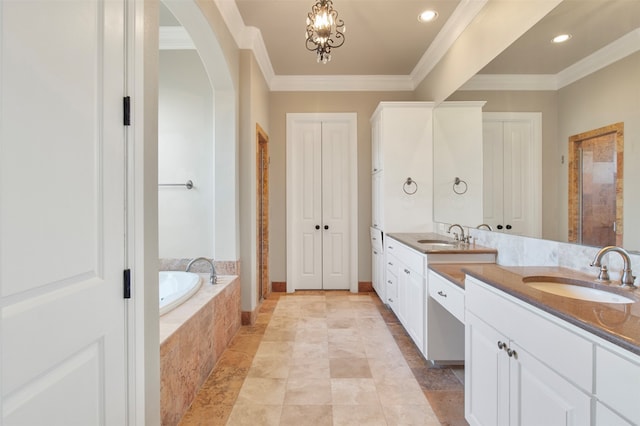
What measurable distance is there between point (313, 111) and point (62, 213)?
3.66 metres

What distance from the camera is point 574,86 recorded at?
158 cm

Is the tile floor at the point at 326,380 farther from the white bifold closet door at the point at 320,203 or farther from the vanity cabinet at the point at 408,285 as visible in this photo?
the white bifold closet door at the point at 320,203

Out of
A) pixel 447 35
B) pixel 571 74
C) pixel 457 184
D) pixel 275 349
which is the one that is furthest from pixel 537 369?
pixel 447 35

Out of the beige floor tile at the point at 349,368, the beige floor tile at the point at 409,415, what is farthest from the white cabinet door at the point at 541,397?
the beige floor tile at the point at 349,368

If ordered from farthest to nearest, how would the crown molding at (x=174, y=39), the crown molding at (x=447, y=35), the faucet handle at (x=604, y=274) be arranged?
1. the crown molding at (x=174, y=39)
2. the crown molding at (x=447, y=35)
3. the faucet handle at (x=604, y=274)

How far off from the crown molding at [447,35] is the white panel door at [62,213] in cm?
268

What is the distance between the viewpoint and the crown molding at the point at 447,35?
261 cm

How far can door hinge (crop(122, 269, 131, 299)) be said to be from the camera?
1097 mm

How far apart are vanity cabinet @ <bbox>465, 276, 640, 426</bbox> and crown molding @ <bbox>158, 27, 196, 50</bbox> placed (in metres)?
3.33

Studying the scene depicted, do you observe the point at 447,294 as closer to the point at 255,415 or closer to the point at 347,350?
the point at 347,350

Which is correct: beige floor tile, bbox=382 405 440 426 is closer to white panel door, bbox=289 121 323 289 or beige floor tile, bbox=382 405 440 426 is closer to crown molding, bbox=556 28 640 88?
crown molding, bbox=556 28 640 88

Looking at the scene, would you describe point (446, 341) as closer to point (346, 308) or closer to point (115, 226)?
point (346, 308)

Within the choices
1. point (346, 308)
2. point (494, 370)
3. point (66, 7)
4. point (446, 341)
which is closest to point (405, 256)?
point (446, 341)

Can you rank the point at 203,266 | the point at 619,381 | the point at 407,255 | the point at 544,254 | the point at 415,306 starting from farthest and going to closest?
the point at 203,266 → the point at 407,255 → the point at 415,306 → the point at 544,254 → the point at 619,381
